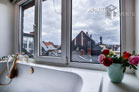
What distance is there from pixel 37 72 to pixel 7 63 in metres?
0.54

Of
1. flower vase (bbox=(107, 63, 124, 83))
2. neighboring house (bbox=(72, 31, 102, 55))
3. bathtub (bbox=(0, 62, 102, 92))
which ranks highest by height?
neighboring house (bbox=(72, 31, 102, 55))

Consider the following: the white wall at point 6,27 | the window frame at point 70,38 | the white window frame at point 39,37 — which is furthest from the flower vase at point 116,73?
the white wall at point 6,27

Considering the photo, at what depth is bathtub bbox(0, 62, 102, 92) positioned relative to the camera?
0.78m

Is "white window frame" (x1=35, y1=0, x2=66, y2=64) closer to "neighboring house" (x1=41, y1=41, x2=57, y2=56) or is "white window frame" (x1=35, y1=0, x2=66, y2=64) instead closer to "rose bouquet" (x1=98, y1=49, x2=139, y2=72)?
"neighboring house" (x1=41, y1=41, x2=57, y2=56)

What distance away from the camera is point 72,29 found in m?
1.17

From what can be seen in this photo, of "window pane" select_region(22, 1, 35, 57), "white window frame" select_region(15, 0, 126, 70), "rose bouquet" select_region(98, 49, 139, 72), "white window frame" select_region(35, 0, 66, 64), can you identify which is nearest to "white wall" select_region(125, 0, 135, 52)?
"white window frame" select_region(15, 0, 126, 70)

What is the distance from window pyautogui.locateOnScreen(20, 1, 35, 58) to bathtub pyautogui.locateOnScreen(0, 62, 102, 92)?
17.1 inches

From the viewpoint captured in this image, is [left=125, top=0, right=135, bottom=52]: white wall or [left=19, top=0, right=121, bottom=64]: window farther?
[left=19, top=0, right=121, bottom=64]: window

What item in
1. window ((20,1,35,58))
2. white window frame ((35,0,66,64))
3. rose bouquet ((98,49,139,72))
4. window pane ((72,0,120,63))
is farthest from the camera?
window ((20,1,35,58))

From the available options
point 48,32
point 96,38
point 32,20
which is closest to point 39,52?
point 48,32

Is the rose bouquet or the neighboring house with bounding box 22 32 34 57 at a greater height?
the neighboring house with bounding box 22 32 34 57

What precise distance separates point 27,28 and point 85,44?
122 centimetres

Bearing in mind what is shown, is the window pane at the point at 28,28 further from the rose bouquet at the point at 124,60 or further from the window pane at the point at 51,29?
the rose bouquet at the point at 124,60

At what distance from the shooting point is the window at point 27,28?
156 cm
